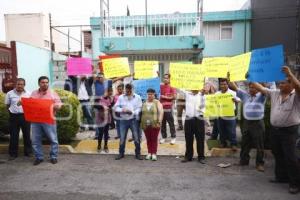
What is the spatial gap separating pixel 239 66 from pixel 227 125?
1.60m

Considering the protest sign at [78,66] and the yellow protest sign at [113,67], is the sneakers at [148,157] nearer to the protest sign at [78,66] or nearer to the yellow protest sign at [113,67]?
the yellow protest sign at [113,67]

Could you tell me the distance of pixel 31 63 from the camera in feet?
45.2

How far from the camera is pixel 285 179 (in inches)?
210

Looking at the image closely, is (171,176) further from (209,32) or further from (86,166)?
(209,32)

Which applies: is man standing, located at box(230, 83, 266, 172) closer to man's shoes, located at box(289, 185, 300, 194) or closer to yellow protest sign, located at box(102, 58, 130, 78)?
man's shoes, located at box(289, 185, 300, 194)

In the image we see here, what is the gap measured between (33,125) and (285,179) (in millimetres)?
5021

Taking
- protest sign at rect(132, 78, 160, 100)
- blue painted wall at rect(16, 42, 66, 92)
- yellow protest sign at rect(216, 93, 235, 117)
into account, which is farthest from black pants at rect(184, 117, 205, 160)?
blue painted wall at rect(16, 42, 66, 92)

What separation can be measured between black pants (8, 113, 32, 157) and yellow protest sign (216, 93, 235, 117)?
14.1ft

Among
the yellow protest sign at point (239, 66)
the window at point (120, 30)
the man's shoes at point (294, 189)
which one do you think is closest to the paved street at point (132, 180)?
the man's shoes at point (294, 189)

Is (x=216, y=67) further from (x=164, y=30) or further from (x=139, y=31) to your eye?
(x=139, y=31)

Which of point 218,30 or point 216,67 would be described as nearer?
point 216,67

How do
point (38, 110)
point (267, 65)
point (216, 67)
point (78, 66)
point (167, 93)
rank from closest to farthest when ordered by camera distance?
point (267, 65), point (38, 110), point (216, 67), point (167, 93), point (78, 66)

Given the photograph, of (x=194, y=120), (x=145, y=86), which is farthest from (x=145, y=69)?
(x=194, y=120)

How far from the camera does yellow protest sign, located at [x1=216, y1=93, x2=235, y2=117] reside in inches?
261
